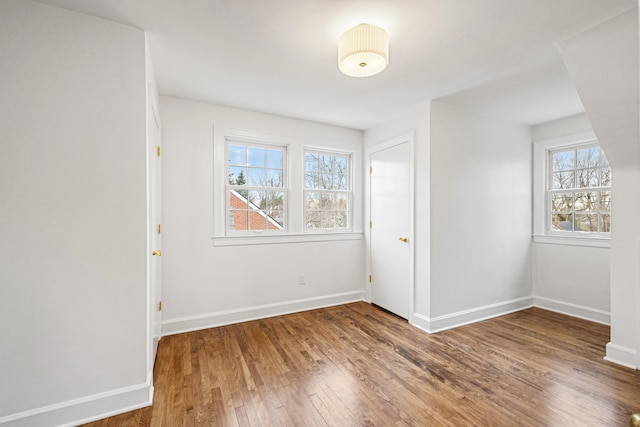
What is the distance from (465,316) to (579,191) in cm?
219

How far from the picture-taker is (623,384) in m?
2.08

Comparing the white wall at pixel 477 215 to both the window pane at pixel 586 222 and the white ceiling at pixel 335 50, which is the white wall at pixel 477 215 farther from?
the window pane at pixel 586 222

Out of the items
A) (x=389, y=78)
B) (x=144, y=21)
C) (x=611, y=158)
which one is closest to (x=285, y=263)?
(x=389, y=78)

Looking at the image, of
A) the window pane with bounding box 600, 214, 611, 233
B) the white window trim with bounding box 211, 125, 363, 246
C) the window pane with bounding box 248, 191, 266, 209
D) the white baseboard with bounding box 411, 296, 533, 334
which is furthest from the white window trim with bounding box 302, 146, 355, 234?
the window pane with bounding box 600, 214, 611, 233

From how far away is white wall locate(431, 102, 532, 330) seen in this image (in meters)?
3.12

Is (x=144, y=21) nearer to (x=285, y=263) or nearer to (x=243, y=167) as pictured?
(x=243, y=167)

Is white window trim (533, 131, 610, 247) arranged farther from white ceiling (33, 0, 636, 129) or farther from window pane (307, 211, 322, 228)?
window pane (307, 211, 322, 228)

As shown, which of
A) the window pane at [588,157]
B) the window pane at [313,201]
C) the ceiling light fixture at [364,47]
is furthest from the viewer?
the window pane at [313,201]

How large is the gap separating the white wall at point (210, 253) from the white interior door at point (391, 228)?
2.40ft

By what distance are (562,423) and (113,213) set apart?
10.00 feet

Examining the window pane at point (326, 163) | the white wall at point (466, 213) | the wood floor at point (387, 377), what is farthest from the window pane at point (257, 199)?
the white wall at point (466, 213)

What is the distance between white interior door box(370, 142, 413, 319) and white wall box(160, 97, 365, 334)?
733 millimetres

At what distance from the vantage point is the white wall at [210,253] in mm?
3012

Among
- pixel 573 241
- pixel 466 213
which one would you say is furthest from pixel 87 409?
pixel 573 241
